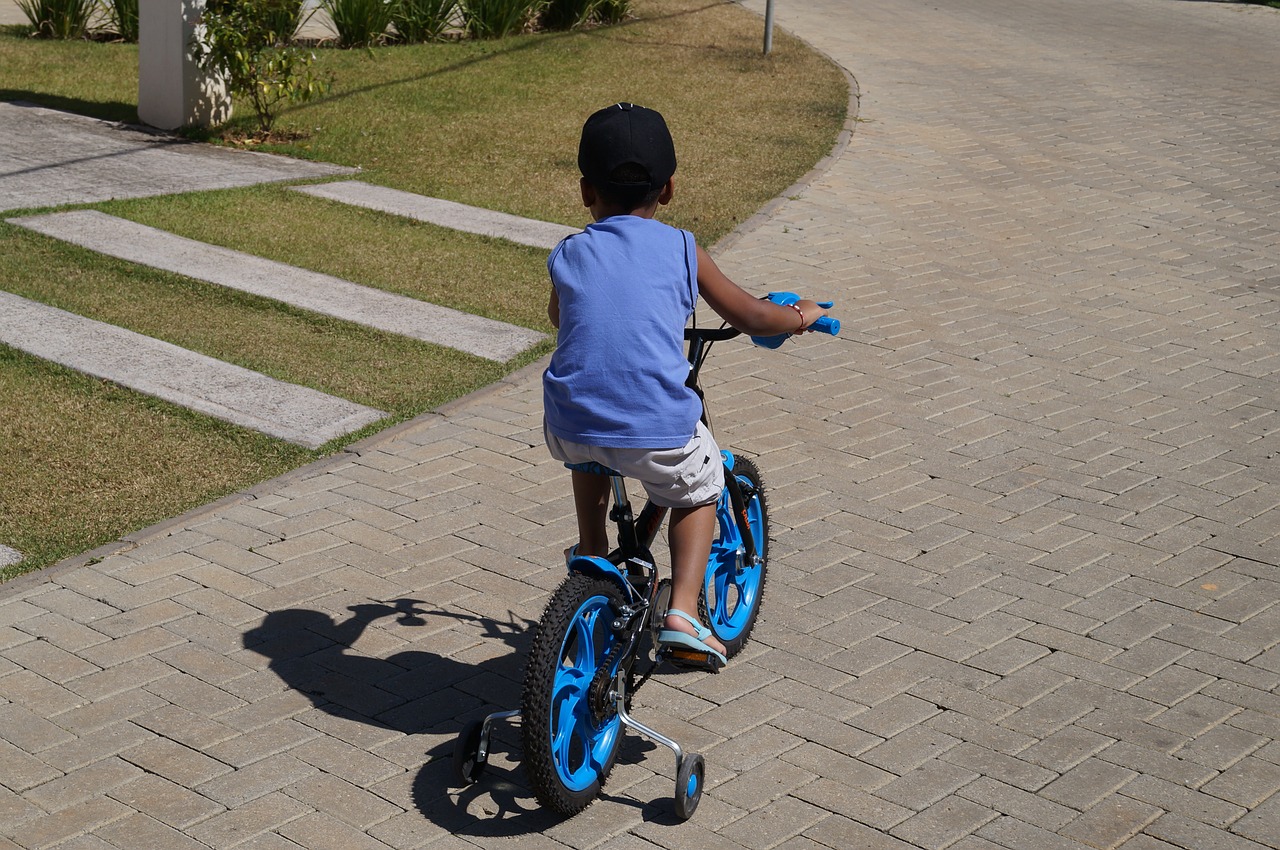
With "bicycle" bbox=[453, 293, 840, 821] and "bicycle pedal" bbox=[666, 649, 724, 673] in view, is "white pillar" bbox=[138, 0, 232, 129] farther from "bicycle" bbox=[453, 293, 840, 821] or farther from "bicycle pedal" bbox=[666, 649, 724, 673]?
"bicycle pedal" bbox=[666, 649, 724, 673]

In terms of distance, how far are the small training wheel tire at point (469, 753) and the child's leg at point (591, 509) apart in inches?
23.3

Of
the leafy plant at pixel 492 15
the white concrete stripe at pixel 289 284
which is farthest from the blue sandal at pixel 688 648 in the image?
the leafy plant at pixel 492 15

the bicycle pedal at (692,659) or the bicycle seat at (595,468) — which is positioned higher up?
the bicycle seat at (595,468)

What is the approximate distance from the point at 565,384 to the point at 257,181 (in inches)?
302

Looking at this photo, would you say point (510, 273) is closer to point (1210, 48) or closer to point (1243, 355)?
point (1243, 355)

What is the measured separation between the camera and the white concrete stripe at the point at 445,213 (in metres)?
A: 9.85

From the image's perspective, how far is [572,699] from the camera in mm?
3830

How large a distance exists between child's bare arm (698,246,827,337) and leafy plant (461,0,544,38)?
46.1ft

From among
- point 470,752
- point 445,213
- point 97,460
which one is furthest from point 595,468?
point 445,213

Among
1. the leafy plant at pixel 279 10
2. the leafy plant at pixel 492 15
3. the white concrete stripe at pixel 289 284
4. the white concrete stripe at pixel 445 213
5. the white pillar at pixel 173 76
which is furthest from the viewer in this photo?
the leafy plant at pixel 492 15

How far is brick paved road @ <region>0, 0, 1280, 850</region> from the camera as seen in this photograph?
398 centimetres

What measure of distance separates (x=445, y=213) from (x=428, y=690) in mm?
6240

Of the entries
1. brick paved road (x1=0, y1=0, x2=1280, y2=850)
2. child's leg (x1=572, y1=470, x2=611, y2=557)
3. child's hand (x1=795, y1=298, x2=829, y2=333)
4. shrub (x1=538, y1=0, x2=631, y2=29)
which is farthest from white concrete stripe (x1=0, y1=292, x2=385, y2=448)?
shrub (x1=538, y1=0, x2=631, y2=29)

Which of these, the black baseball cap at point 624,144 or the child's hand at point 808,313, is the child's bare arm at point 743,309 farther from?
the black baseball cap at point 624,144
